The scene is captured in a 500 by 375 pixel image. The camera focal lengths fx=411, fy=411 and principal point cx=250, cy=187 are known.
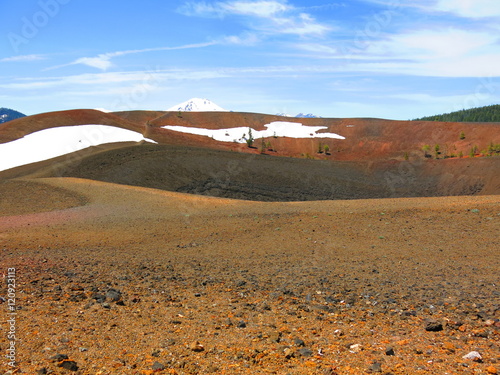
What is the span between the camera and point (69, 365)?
4207 mm

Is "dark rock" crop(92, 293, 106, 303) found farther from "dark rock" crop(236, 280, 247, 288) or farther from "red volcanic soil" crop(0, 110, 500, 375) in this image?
"dark rock" crop(236, 280, 247, 288)

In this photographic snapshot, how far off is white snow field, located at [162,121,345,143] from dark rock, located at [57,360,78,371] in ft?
199

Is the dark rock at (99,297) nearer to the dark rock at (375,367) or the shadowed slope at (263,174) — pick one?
the dark rock at (375,367)

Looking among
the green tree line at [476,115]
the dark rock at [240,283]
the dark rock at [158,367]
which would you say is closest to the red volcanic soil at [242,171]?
the dark rock at [240,283]

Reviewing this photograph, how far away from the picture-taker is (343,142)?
6800cm

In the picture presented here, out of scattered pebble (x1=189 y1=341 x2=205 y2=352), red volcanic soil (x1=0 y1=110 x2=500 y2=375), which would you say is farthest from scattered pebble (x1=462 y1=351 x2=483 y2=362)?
scattered pebble (x1=189 y1=341 x2=205 y2=352)

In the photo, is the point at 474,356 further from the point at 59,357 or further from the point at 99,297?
the point at 99,297

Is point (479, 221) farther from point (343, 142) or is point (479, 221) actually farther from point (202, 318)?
point (343, 142)

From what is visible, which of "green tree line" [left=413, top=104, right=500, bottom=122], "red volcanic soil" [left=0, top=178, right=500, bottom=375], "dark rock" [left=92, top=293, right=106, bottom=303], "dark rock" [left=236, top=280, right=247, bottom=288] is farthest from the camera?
"green tree line" [left=413, top=104, right=500, bottom=122]

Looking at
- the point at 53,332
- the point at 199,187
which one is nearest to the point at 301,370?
the point at 53,332

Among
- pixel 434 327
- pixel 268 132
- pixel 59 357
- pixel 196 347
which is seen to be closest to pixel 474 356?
pixel 434 327

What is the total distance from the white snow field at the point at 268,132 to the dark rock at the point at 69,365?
60737 mm

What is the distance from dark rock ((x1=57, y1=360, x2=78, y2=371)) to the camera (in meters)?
4.18

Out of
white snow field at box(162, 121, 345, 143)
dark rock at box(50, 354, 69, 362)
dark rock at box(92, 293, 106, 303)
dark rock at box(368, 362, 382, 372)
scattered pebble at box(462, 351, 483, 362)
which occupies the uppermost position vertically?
white snow field at box(162, 121, 345, 143)
